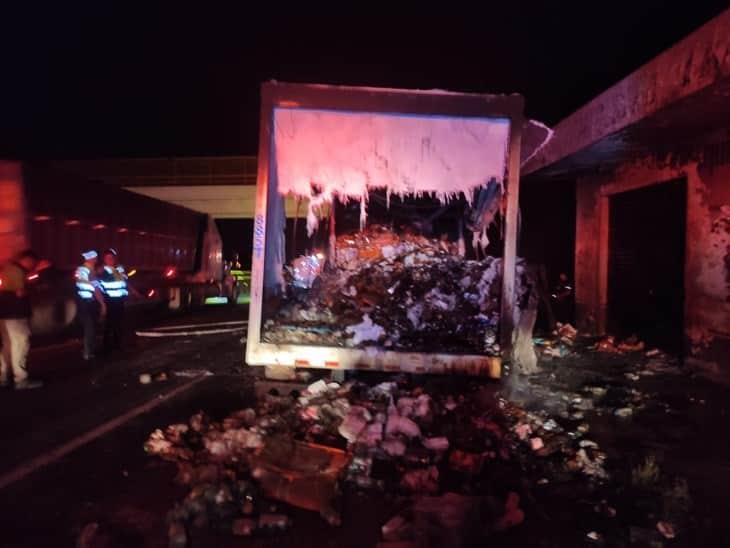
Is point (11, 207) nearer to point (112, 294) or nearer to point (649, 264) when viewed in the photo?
point (112, 294)

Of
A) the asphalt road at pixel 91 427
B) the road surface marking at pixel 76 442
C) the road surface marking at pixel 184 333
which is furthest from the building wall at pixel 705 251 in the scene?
the road surface marking at pixel 184 333

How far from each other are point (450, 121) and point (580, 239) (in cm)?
677

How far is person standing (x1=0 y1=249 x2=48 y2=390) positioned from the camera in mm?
6969

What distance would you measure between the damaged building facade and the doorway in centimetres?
2

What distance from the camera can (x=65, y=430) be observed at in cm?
546

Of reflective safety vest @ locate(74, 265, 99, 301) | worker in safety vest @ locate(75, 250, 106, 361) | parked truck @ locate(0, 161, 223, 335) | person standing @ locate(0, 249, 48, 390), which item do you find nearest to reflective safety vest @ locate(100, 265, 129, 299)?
worker in safety vest @ locate(75, 250, 106, 361)

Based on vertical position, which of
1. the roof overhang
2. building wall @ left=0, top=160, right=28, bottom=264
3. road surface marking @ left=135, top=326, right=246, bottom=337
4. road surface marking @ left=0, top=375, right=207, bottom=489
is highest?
the roof overhang

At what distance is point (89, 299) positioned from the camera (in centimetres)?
882

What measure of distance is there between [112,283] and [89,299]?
631 millimetres

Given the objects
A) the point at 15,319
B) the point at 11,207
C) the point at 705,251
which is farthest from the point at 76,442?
the point at 705,251

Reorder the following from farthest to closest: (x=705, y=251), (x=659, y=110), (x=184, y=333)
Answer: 1. (x=184, y=333)
2. (x=705, y=251)
3. (x=659, y=110)

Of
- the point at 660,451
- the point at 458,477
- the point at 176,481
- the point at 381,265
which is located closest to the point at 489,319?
the point at 381,265

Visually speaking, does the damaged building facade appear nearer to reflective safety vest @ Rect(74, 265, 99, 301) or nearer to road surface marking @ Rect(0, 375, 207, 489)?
road surface marking @ Rect(0, 375, 207, 489)

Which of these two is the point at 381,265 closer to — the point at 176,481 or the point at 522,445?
the point at 522,445
